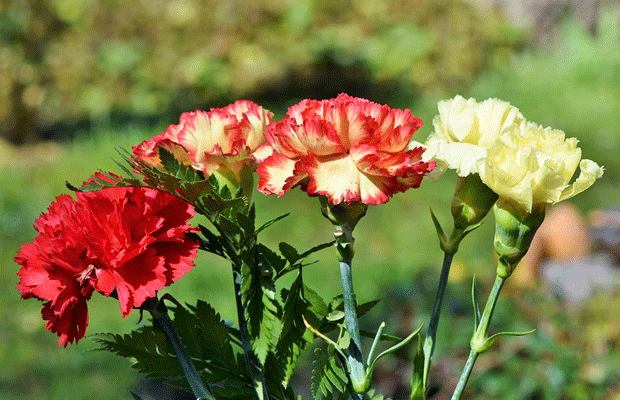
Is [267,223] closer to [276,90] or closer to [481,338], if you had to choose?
[481,338]

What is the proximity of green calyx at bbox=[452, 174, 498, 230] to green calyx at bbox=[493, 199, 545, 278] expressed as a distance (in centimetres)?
2

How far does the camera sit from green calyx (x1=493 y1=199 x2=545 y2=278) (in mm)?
706

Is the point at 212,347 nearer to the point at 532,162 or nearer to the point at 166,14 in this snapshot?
the point at 532,162

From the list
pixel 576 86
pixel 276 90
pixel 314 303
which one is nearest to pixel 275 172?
pixel 314 303

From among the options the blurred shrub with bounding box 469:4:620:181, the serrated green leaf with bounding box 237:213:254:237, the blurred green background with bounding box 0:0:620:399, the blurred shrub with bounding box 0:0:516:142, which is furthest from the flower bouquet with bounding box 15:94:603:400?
the blurred shrub with bounding box 0:0:516:142

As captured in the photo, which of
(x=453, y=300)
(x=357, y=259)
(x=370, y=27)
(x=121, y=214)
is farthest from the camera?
(x=370, y=27)

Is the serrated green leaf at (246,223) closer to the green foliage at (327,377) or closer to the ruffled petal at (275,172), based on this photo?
the ruffled petal at (275,172)

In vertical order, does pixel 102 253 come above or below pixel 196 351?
above

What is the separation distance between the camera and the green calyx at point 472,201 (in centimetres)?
74

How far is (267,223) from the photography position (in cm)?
71

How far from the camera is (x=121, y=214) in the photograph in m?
0.65

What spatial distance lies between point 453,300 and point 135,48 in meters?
3.77

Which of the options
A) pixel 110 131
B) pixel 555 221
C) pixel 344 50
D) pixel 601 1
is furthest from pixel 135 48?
pixel 601 1

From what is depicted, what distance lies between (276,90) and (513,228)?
4.80 meters
